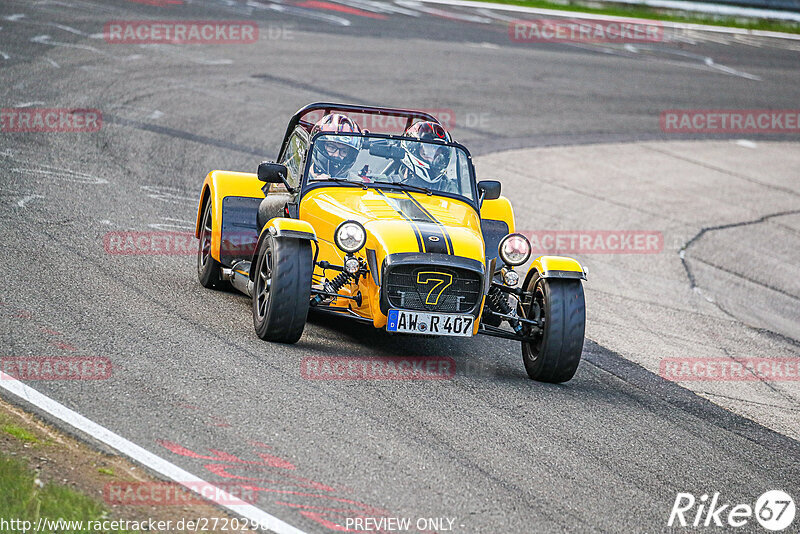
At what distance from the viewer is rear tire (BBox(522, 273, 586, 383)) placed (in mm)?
8438

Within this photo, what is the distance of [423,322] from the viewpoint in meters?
8.21

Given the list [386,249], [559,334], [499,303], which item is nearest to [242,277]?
[386,249]

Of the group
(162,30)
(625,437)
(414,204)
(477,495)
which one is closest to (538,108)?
(162,30)

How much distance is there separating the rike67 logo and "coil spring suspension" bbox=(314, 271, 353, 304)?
3.17 meters

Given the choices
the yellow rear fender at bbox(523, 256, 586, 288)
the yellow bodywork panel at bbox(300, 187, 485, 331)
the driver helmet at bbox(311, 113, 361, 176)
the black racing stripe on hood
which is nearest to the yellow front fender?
the yellow rear fender at bbox(523, 256, 586, 288)

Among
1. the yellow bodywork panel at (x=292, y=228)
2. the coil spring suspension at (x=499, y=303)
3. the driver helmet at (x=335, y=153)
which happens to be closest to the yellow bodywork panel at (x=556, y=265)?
the coil spring suspension at (x=499, y=303)

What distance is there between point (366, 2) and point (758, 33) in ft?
39.3

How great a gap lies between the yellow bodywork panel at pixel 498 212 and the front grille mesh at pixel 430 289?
1960 millimetres

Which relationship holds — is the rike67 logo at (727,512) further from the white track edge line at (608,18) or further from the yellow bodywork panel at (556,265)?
the white track edge line at (608,18)

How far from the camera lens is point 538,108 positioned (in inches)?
849

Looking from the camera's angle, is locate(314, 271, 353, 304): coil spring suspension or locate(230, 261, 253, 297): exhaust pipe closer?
locate(314, 271, 353, 304): coil spring suspension

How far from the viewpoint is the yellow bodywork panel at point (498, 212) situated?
1040cm

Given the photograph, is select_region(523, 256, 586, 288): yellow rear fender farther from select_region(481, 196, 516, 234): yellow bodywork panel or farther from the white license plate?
select_region(481, 196, 516, 234): yellow bodywork panel

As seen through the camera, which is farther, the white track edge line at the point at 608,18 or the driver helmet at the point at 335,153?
the white track edge line at the point at 608,18
